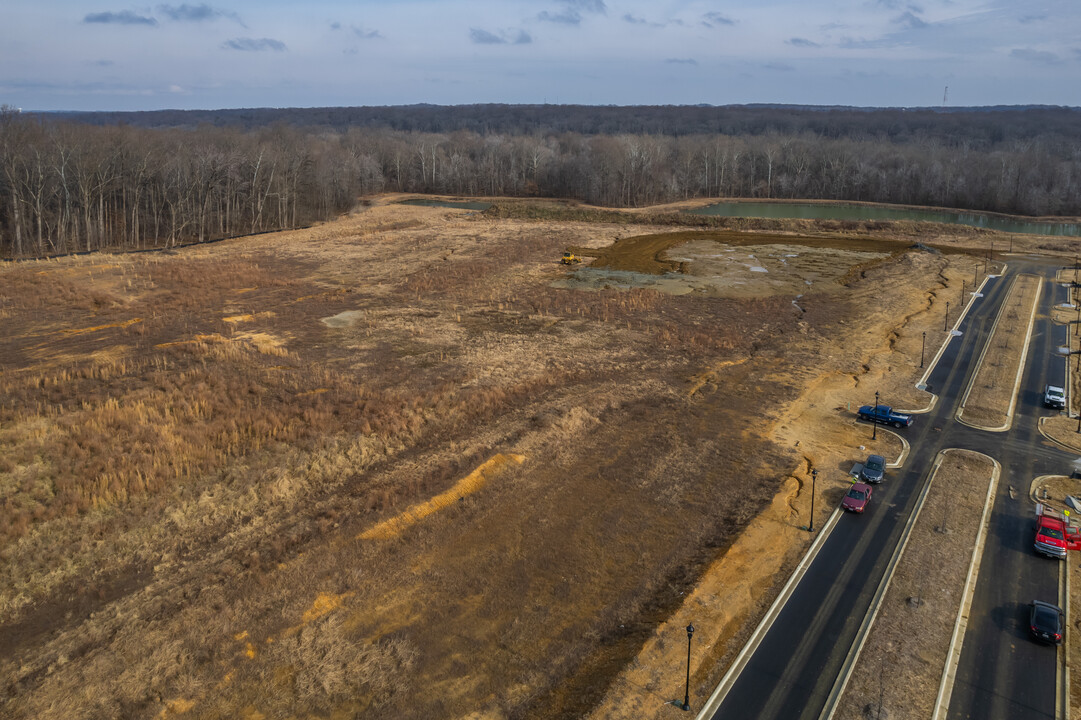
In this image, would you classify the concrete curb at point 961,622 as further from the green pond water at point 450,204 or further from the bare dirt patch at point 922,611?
the green pond water at point 450,204

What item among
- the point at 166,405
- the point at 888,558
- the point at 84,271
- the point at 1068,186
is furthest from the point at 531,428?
the point at 1068,186

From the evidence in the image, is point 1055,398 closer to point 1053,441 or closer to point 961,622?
point 1053,441

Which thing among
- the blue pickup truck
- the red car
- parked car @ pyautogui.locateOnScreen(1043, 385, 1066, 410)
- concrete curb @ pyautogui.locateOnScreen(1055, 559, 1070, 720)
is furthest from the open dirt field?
concrete curb @ pyautogui.locateOnScreen(1055, 559, 1070, 720)

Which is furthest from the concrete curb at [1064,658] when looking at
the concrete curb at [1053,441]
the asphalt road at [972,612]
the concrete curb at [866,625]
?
the concrete curb at [1053,441]

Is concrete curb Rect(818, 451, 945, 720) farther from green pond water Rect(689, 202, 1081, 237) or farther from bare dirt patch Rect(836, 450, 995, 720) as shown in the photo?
green pond water Rect(689, 202, 1081, 237)

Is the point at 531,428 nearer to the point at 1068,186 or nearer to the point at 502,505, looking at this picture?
the point at 502,505

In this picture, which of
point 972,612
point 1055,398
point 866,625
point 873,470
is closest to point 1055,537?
point 972,612
